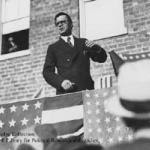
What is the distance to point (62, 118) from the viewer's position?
205 inches

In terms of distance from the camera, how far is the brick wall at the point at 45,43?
711 cm

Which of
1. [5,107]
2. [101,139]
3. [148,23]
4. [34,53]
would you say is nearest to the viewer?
[101,139]

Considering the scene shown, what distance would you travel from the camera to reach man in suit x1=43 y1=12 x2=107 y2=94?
562cm

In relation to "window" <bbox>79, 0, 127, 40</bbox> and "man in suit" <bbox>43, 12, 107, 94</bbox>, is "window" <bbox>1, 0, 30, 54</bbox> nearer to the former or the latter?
"window" <bbox>79, 0, 127, 40</bbox>

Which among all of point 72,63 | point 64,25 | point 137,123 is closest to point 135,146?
point 137,123

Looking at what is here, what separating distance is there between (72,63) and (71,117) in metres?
0.94

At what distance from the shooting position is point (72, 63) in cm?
582

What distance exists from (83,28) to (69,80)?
2.18m

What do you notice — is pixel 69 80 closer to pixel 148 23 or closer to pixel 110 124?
pixel 110 124

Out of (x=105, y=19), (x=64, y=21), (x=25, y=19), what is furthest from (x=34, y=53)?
(x=64, y=21)

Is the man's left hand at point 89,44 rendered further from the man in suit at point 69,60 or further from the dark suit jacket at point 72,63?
the dark suit jacket at point 72,63

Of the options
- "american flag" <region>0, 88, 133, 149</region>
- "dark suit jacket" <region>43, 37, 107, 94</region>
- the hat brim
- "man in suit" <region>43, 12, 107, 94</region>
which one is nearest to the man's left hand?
"man in suit" <region>43, 12, 107, 94</region>

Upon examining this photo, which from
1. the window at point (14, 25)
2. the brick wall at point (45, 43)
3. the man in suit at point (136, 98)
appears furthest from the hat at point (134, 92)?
the window at point (14, 25)

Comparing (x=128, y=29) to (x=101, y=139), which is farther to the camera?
(x=128, y=29)
